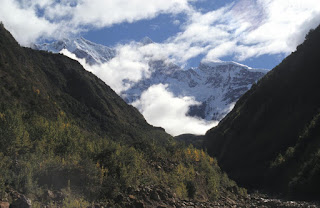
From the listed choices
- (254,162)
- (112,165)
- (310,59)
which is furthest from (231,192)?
(310,59)

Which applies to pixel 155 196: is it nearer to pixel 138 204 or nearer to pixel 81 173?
pixel 138 204

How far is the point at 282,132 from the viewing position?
12019cm

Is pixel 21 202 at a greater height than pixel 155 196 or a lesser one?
greater

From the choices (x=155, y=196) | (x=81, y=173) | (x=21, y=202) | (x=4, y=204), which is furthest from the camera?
(x=155, y=196)

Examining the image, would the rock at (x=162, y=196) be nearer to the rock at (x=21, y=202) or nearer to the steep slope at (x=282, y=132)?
the rock at (x=21, y=202)

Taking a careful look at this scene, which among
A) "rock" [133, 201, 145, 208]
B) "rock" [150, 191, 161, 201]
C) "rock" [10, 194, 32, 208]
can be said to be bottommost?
"rock" [133, 201, 145, 208]

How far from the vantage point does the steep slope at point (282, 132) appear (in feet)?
284

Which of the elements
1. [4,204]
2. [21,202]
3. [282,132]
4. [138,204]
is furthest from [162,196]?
[282,132]

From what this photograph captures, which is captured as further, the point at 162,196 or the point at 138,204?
the point at 162,196

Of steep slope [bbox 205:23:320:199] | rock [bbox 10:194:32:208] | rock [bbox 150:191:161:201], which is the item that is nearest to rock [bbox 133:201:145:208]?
rock [bbox 150:191:161:201]

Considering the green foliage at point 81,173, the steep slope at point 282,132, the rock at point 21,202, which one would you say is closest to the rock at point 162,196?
the green foliage at point 81,173

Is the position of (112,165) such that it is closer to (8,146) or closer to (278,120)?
(8,146)

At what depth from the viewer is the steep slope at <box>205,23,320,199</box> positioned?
284 ft

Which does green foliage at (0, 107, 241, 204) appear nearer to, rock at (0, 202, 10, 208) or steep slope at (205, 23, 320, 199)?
rock at (0, 202, 10, 208)
